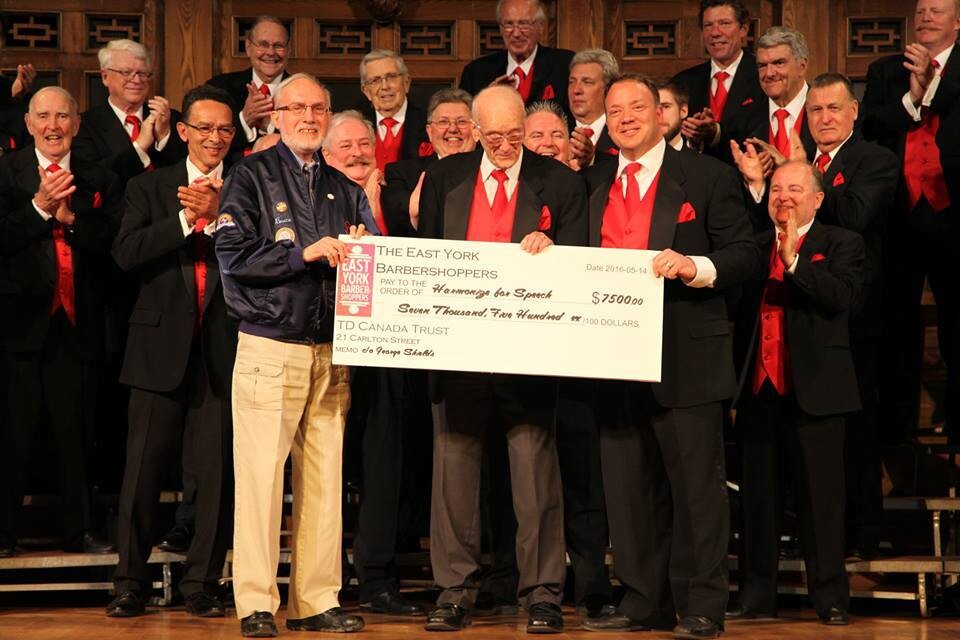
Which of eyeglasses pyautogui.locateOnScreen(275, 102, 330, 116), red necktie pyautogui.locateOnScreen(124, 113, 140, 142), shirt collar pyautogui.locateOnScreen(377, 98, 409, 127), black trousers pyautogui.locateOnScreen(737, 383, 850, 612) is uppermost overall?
shirt collar pyautogui.locateOnScreen(377, 98, 409, 127)

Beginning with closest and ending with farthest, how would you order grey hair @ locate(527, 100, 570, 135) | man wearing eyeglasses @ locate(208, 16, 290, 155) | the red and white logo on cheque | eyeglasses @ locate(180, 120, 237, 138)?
the red and white logo on cheque → eyeglasses @ locate(180, 120, 237, 138) → grey hair @ locate(527, 100, 570, 135) → man wearing eyeglasses @ locate(208, 16, 290, 155)

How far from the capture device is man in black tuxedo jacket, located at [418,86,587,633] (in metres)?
4.60

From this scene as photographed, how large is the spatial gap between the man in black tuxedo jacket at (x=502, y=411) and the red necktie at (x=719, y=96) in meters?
1.85

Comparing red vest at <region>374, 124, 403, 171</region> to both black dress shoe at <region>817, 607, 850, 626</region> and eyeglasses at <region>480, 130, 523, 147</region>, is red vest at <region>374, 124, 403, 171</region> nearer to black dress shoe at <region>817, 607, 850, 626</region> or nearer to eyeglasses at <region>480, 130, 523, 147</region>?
eyeglasses at <region>480, 130, 523, 147</region>

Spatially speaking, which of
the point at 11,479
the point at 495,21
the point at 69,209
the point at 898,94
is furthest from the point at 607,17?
the point at 11,479

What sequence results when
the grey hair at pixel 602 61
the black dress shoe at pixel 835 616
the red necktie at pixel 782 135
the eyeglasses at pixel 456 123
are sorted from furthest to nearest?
the grey hair at pixel 602 61
the red necktie at pixel 782 135
the eyeglasses at pixel 456 123
the black dress shoe at pixel 835 616

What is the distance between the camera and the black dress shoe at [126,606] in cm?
489

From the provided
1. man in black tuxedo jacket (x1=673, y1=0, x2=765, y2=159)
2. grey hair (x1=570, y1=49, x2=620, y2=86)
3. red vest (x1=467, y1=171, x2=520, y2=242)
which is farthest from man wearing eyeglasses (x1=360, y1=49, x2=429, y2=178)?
red vest (x1=467, y1=171, x2=520, y2=242)

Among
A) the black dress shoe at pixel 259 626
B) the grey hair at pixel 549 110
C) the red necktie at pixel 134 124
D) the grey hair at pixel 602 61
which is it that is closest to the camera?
the black dress shoe at pixel 259 626

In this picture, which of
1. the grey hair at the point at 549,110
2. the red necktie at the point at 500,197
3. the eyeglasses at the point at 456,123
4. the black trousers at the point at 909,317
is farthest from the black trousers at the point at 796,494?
the eyeglasses at the point at 456,123

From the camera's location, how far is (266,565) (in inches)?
174

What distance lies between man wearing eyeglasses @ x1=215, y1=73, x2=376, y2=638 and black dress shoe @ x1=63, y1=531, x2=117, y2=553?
117cm

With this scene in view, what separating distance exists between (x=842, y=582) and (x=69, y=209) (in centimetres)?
336

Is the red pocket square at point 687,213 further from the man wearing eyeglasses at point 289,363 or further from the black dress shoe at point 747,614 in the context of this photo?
the black dress shoe at point 747,614
